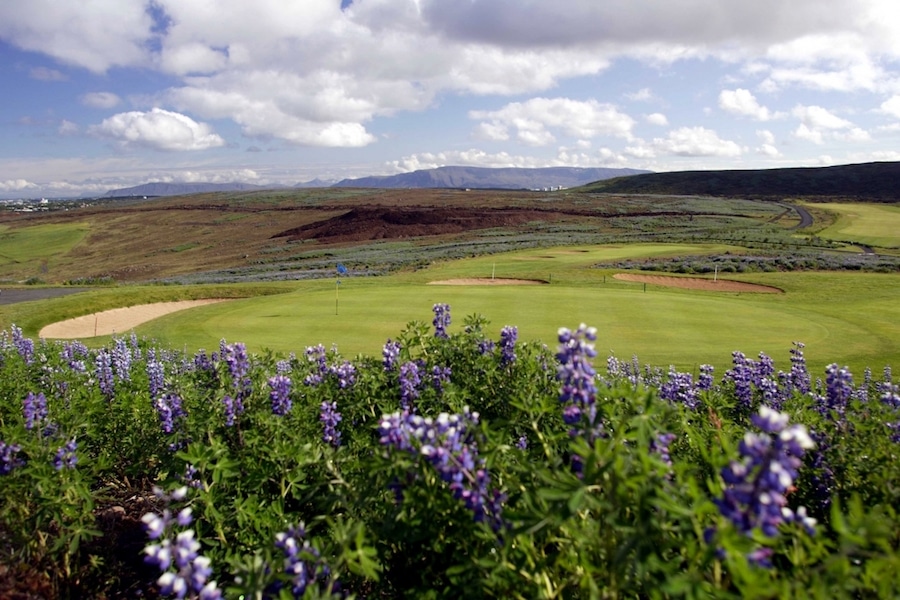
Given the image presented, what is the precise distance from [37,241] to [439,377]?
118903mm

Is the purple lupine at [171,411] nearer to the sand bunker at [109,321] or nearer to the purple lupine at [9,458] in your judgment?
the purple lupine at [9,458]

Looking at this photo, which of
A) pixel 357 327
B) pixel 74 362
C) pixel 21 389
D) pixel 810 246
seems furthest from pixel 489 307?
pixel 810 246

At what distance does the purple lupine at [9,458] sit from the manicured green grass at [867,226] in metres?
61.3

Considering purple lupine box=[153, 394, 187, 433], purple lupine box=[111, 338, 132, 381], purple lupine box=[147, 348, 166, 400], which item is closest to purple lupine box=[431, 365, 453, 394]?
purple lupine box=[153, 394, 187, 433]

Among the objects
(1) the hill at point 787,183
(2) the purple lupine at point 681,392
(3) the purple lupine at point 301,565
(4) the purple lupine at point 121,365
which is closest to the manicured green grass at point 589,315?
(2) the purple lupine at point 681,392

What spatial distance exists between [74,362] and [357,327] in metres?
10.0

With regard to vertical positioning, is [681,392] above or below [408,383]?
below

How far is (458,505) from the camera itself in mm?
2902

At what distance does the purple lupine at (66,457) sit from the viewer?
3.94 metres

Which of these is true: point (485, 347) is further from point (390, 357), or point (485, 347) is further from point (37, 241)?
point (37, 241)

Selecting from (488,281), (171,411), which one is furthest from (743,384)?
(488,281)

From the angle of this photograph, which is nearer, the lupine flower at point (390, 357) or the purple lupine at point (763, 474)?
the purple lupine at point (763, 474)

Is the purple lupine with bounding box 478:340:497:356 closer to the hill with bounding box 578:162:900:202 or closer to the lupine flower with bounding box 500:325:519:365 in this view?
the lupine flower with bounding box 500:325:519:365

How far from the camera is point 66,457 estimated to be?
3967 millimetres
